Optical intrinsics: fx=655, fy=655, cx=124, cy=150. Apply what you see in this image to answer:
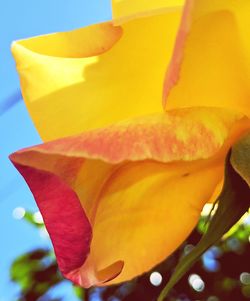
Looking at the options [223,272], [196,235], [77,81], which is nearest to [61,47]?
[77,81]

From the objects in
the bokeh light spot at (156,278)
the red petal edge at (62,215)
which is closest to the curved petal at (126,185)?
the red petal edge at (62,215)

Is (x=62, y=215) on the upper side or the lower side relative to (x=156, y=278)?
upper

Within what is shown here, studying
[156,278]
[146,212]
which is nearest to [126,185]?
[146,212]

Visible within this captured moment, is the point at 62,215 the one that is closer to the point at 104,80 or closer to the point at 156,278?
the point at 104,80

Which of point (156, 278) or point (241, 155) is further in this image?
Answer: point (156, 278)

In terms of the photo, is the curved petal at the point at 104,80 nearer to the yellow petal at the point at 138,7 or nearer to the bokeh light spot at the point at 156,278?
the yellow petal at the point at 138,7
